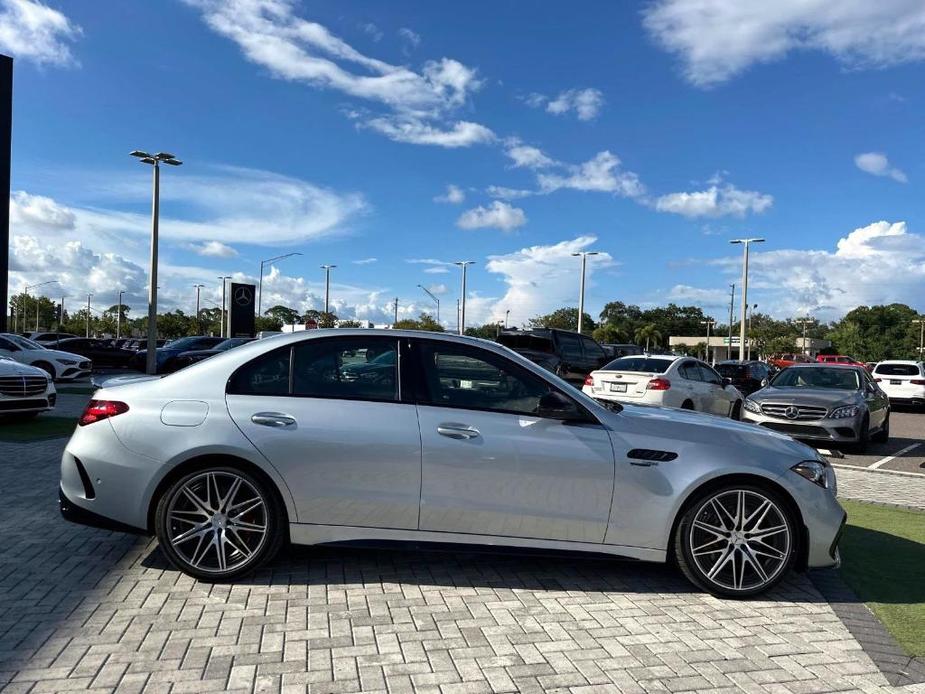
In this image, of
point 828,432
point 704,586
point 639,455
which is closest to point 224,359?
point 639,455

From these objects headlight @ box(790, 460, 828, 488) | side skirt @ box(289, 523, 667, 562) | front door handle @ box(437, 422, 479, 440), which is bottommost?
side skirt @ box(289, 523, 667, 562)

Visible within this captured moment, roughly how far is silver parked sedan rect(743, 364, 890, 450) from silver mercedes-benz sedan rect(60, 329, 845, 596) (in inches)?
275

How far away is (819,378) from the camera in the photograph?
1216 cm

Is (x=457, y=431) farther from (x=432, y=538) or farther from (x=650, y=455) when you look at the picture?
(x=650, y=455)

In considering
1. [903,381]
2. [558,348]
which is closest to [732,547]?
[558,348]

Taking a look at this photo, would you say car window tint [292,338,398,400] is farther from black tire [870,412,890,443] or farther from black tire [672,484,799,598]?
black tire [870,412,890,443]

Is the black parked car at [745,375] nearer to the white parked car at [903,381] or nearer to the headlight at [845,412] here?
the white parked car at [903,381]

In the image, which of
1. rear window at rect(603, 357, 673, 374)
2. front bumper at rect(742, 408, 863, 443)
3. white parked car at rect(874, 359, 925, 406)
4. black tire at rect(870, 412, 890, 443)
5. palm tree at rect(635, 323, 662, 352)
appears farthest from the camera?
palm tree at rect(635, 323, 662, 352)

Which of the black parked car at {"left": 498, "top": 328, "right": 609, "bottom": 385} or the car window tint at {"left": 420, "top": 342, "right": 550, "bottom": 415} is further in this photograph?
the black parked car at {"left": 498, "top": 328, "right": 609, "bottom": 385}

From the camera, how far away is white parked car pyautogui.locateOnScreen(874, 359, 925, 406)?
69.2 feet

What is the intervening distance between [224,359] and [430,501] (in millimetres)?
1617

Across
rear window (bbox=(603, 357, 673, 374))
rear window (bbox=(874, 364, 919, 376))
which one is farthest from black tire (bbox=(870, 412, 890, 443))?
rear window (bbox=(874, 364, 919, 376))

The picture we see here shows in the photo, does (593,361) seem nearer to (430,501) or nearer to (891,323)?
(430,501)

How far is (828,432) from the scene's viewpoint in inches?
413
